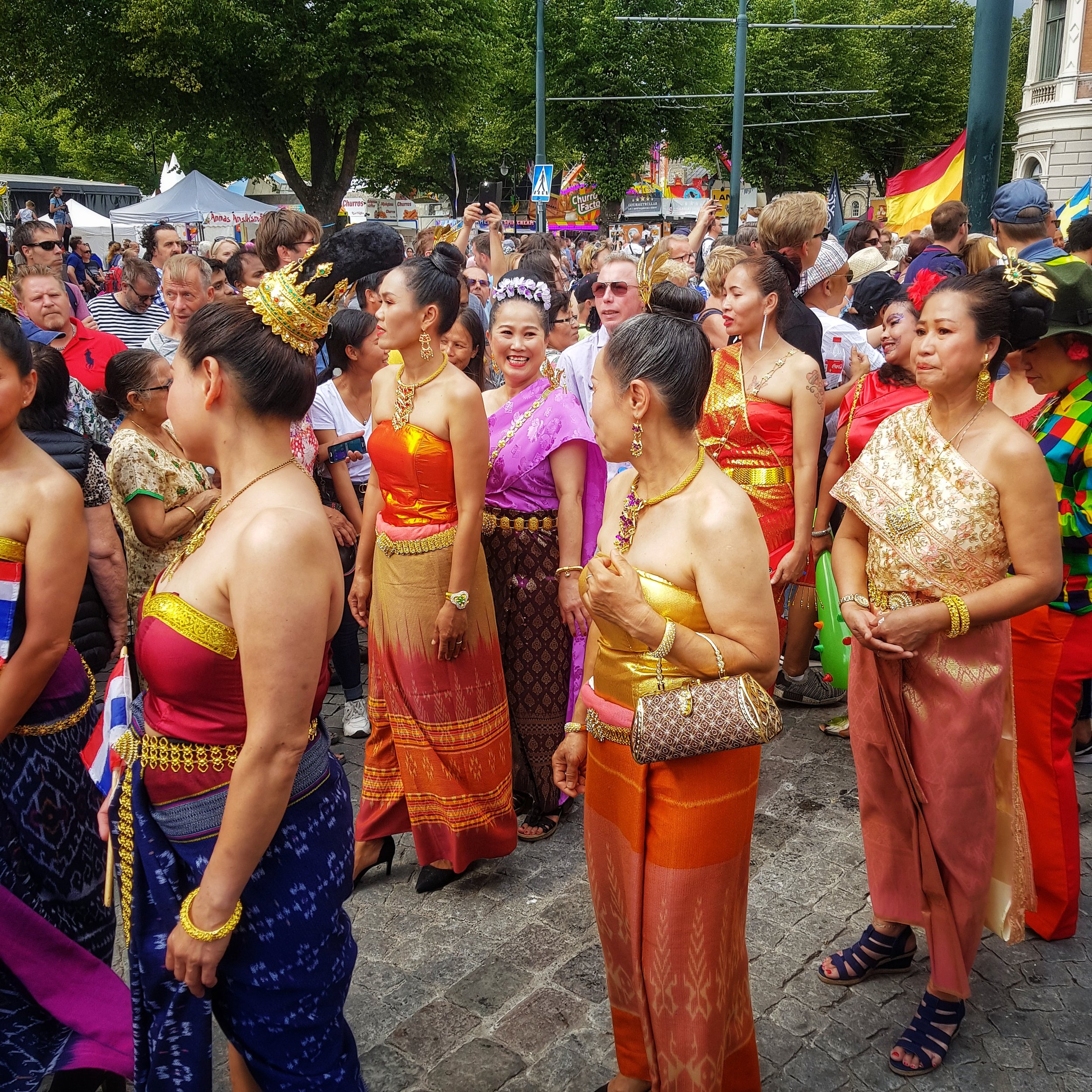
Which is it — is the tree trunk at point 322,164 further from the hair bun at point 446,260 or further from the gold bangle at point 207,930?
the gold bangle at point 207,930

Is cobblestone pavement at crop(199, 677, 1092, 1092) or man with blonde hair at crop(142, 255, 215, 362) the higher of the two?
man with blonde hair at crop(142, 255, 215, 362)

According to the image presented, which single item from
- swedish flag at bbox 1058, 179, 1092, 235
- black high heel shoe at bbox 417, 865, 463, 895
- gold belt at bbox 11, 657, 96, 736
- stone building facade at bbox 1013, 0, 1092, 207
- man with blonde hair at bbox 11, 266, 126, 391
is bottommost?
black high heel shoe at bbox 417, 865, 463, 895

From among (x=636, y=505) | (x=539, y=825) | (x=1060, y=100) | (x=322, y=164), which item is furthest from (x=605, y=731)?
(x=1060, y=100)

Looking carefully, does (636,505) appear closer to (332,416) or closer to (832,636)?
(832,636)

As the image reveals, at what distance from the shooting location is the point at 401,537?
374 centimetres

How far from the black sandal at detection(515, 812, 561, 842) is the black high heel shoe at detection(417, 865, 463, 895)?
38 cm

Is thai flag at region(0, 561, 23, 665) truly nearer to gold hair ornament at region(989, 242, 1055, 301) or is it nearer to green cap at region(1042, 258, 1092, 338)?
gold hair ornament at region(989, 242, 1055, 301)

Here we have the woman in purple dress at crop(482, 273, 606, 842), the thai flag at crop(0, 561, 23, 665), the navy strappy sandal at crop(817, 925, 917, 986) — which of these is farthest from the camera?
the woman in purple dress at crop(482, 273, 606, 842)

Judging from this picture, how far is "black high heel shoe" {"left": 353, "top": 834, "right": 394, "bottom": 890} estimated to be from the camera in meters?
3.91

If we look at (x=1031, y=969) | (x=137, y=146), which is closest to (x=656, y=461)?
(x=1031, y=969)

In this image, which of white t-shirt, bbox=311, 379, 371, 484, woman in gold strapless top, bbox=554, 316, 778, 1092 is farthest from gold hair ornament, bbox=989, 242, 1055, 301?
white t-shirt, bbox=311, 379, 371, 484

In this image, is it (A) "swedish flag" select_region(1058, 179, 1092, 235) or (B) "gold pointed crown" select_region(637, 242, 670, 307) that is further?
(A) "swedish flag" select_region(1058, 179, 1092, 235)

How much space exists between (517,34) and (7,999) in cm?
4145

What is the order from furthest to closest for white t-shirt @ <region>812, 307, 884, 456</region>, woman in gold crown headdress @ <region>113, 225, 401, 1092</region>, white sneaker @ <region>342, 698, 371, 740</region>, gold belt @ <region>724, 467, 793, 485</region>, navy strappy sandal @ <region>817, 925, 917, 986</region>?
white t-shirt @ <region>812, 307, 884, 456</region> < white sneaker @ <region>342, 698, 371, 740</region> < gold belt @ <region>724, 467, 793, 485</region> < navy strappy sandal @ <region>817, 925, 917, 986</region> < woman in gold crown headdress @ <region>113, 225, 401, 1092</region>
